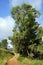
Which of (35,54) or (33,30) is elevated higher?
(33,30)

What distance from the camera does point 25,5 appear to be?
154 feet

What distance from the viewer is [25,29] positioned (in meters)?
46.0

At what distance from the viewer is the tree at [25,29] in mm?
45531

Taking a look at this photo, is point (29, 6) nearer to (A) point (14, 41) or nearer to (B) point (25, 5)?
(B) point (25, 5)

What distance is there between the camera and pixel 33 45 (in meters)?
45.2

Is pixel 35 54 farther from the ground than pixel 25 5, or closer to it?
closer to it

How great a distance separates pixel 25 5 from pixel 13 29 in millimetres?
6403

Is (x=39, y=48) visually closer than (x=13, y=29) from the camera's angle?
Yes

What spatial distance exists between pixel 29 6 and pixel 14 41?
9035 millimetres

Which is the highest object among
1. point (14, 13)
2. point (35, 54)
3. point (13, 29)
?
point (14, 13)

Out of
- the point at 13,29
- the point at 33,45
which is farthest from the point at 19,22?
the point at 33,45

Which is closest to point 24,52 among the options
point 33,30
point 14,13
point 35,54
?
point 35,54

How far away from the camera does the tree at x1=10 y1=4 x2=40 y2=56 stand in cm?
4553

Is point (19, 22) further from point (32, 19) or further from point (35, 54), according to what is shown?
point (35, 54)
